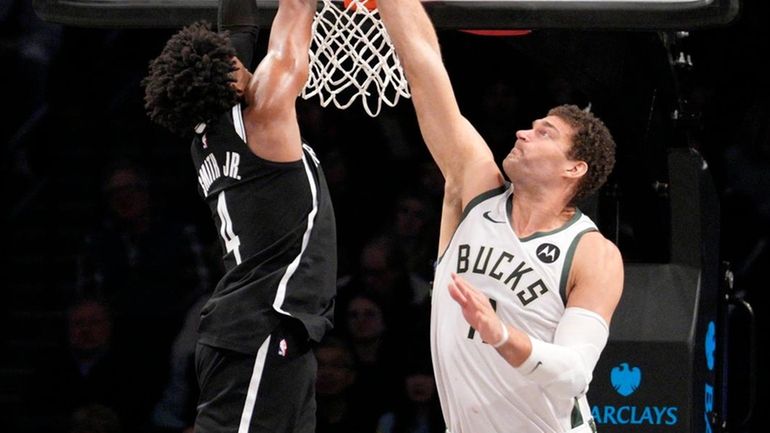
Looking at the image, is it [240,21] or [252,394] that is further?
[240,21]

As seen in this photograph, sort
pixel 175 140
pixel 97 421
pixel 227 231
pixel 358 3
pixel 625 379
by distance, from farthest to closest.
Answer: pixel 175 140
pixel 97 421
pixel 625 379
pixel 358 3
pixel 227 231

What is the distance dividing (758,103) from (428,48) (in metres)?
4.23

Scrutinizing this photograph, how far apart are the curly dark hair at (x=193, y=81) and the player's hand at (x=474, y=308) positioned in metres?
0.89

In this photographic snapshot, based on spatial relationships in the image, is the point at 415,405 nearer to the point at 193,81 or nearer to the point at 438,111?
the point at 438,111

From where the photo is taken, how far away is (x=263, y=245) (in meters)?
3.80

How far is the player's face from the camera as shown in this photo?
4.04 metres

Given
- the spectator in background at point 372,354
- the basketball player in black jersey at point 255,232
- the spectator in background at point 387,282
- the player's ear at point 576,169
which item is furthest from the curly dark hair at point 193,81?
the spectator in background at point 387,282

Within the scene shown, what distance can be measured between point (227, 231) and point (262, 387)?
472 mm

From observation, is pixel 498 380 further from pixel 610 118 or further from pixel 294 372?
pixel 610 118

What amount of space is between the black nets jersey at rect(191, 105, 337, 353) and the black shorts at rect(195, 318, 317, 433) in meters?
0.04

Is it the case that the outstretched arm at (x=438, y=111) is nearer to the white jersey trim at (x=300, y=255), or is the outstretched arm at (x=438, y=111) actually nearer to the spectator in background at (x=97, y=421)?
the white jersey trim at (x=300, y=255)

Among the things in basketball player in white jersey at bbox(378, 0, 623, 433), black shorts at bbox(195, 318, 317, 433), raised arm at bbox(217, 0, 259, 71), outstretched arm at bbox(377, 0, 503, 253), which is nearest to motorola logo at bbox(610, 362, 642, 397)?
basketball player in white jersey at bbox(378, 0, 623, 433)

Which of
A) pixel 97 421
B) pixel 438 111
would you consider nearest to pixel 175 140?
pixel 97 421

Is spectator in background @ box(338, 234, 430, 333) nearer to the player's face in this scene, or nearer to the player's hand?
the player's face
